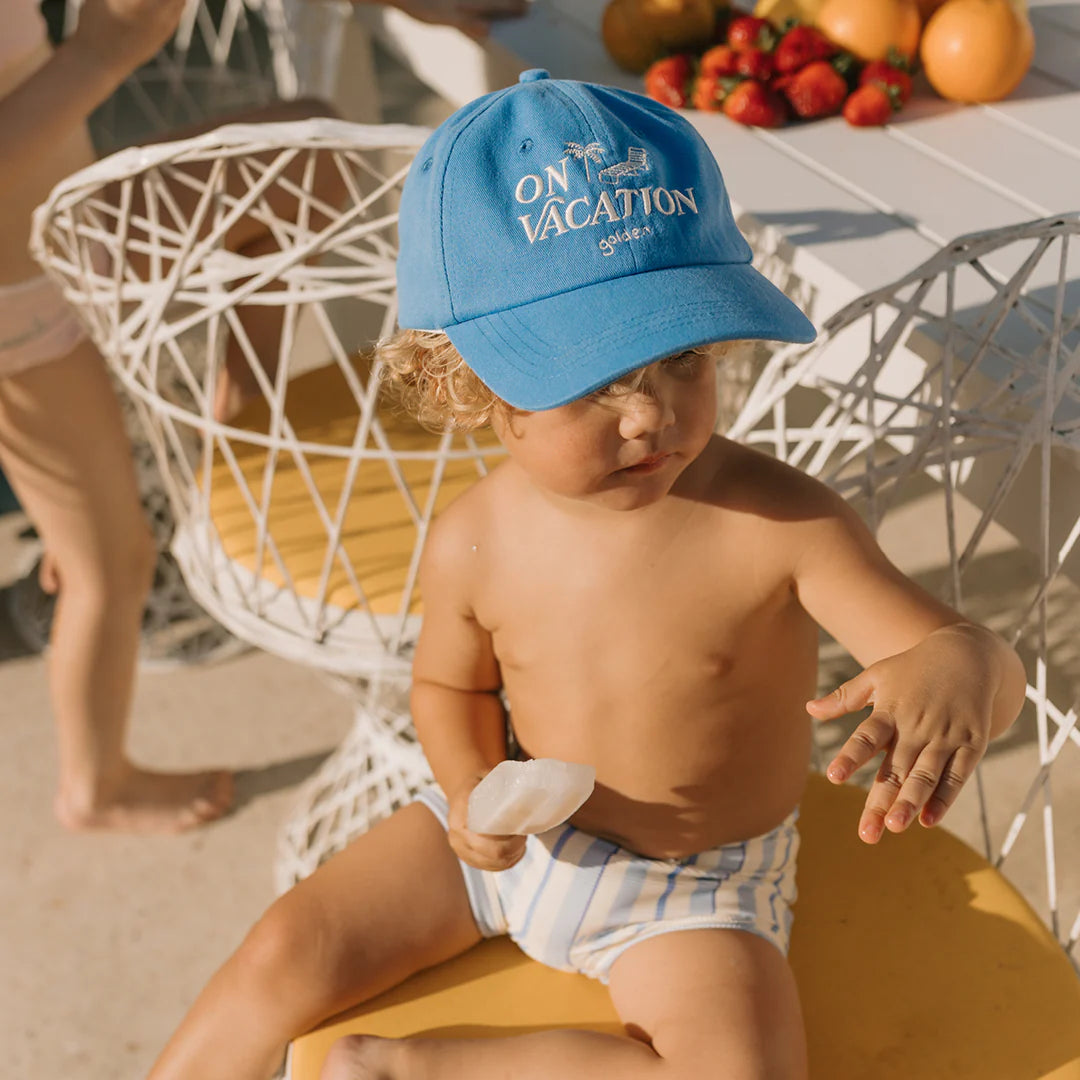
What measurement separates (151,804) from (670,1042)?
1036 mm

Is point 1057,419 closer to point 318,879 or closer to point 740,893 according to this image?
point 740,893

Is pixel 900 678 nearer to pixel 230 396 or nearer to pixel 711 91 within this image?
pixel 711 91

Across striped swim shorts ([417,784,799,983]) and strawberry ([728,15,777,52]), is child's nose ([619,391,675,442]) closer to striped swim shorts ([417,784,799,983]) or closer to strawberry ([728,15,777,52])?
striped swim shorts ([417,784,799,983])

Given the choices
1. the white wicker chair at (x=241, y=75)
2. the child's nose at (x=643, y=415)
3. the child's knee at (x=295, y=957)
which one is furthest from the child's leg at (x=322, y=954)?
the white wicker chair at (x=241, y=75)

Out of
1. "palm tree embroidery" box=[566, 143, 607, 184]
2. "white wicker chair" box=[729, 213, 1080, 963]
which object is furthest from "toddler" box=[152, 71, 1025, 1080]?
"white wicker chair" box=[729, 213, 1080, 963]

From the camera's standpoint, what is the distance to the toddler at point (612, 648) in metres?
0.75

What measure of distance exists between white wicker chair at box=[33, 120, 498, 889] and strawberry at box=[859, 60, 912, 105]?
52 centimetres

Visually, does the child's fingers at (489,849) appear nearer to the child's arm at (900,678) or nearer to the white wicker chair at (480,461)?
the white wicker chair at (480,461)

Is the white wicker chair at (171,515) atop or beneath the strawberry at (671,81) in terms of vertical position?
beneath

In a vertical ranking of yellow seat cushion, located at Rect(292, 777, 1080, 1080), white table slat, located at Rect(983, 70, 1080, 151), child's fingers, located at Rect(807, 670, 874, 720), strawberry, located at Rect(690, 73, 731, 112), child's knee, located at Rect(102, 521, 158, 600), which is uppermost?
strawberry, located at Rect(690, 73, 731, 112)

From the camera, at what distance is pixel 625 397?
0.77 metres

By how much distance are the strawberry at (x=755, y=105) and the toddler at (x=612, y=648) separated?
621 mm

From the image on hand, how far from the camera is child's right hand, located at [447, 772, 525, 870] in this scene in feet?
2.95

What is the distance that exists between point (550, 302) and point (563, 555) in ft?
0.76
